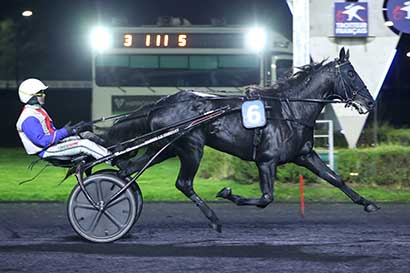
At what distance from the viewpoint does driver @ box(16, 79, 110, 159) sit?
8047 mm

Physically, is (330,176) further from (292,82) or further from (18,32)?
(18,32)

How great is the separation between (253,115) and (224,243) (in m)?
1.38

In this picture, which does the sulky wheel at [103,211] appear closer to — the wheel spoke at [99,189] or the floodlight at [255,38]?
the wheel spoke at [99,189]

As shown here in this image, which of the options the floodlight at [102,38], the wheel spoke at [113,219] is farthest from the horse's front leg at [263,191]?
the floodlight at [102,38]

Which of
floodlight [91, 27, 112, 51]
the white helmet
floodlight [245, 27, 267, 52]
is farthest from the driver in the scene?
floodlight [245, 27, 267, 52]

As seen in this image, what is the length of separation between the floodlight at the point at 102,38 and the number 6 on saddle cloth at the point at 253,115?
12019 millimetres

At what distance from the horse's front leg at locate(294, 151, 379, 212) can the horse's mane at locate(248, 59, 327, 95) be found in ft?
2.52

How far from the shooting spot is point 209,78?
2056cm

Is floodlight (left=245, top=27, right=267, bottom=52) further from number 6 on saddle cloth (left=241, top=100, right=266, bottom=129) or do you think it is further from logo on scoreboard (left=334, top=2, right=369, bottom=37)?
number 6 on saddle cloth (left=241, top=100, right=266, bottom=129)

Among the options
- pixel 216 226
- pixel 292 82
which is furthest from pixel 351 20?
pixel 216 226

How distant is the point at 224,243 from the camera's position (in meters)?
8.17

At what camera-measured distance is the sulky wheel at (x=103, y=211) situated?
8133 millimetres

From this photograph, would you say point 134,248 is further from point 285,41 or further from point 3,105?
point 3,105

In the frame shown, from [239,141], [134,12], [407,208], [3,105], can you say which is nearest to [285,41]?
[134,12]
